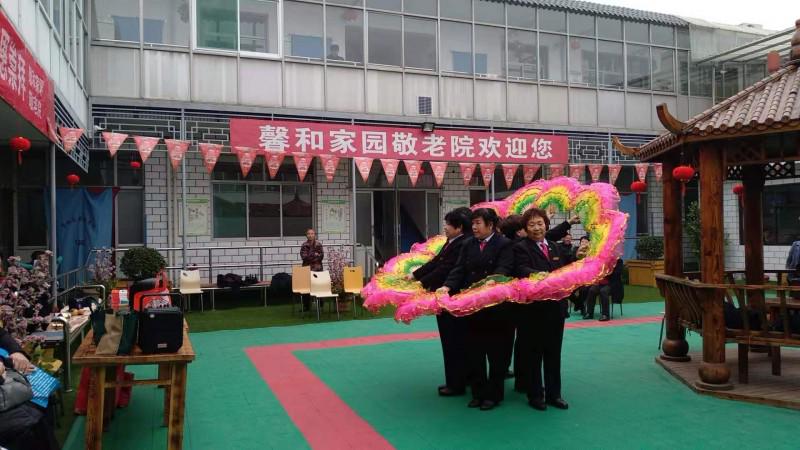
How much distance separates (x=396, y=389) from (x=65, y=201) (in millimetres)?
8642

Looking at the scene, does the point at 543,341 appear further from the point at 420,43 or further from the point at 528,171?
the point at 420,43

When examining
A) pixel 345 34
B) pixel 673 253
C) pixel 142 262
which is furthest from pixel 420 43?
pixel 673 253

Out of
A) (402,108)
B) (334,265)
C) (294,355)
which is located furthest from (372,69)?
(294,355)

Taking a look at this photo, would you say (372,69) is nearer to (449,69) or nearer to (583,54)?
(449,69)

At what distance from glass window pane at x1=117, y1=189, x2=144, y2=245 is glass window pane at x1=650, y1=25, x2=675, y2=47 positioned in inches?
597

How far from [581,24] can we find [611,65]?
156 cm

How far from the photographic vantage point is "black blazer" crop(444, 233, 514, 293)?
5.70 meters

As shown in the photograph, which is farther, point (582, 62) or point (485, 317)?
point (582, 62)

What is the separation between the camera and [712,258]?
6.21 m

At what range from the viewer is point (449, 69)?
55.1ft

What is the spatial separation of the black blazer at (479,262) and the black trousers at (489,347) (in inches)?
12.3

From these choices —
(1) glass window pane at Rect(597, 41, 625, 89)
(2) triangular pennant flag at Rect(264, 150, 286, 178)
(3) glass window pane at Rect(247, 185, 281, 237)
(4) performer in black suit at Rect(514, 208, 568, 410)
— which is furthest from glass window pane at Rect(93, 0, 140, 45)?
(1) glass window pane at Rect(597, 41, 625, 89)

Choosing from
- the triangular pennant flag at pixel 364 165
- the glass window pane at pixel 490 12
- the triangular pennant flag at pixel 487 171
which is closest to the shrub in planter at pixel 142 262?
the triangular pennant flag at pixel 364 165

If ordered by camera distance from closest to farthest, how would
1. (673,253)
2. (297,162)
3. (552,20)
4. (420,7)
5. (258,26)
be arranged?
(673,253)
(297,162)
(258,26)
(420,7)
(552,20)
